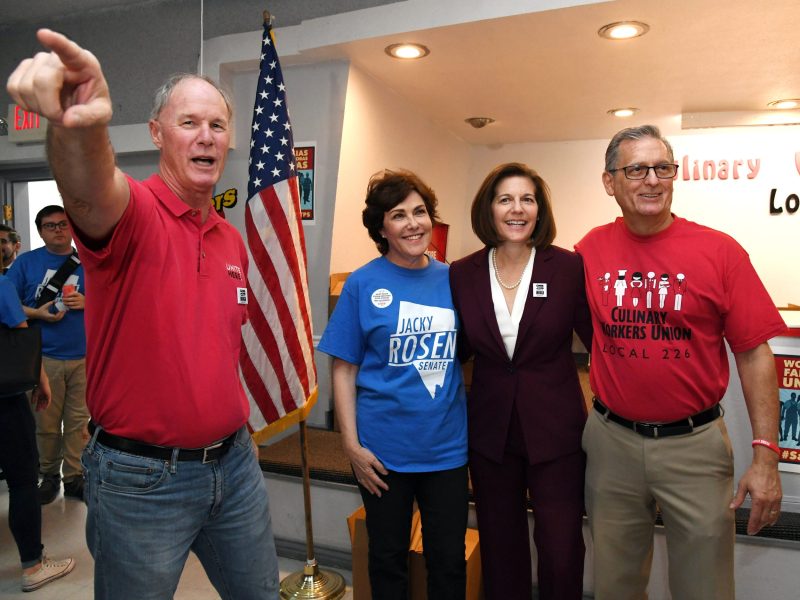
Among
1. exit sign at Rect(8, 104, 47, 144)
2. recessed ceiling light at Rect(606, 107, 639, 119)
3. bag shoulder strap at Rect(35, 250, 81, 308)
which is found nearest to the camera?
bag shoulder strap at Rect(35, 250, 81, 308)

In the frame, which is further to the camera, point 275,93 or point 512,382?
point 275,93

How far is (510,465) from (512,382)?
10.6 inches

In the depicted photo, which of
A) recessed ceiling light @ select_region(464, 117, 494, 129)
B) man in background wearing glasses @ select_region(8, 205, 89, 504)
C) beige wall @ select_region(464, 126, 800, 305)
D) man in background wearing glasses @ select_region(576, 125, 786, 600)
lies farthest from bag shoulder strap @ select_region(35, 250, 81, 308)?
beige wall @ select_region(464, 126, 800, 305)

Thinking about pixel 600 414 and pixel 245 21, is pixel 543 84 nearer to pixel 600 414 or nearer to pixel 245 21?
pixel 245 21

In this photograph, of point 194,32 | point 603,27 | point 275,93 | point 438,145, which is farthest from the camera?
point 438,145

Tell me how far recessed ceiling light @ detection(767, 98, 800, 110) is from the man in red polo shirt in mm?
4950

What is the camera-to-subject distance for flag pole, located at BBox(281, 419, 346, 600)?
2590mm

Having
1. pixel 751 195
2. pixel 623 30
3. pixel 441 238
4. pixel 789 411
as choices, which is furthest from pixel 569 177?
pixel 789 411

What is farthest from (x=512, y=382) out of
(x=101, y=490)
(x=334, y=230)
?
(x=334, y=230)

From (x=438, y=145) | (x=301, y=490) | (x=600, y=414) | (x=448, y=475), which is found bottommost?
(x=301, y=490)

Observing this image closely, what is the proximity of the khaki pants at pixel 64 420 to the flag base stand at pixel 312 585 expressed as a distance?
177 cm

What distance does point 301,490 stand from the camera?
296 cm

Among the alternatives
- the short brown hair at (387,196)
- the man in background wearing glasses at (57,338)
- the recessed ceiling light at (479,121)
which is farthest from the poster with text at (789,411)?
the man in background wearing glasses at (57,338)

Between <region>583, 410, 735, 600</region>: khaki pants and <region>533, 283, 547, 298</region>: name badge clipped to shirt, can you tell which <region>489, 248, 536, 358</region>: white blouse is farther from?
<region>583, 410, 735, 600</region>: khaki pants
